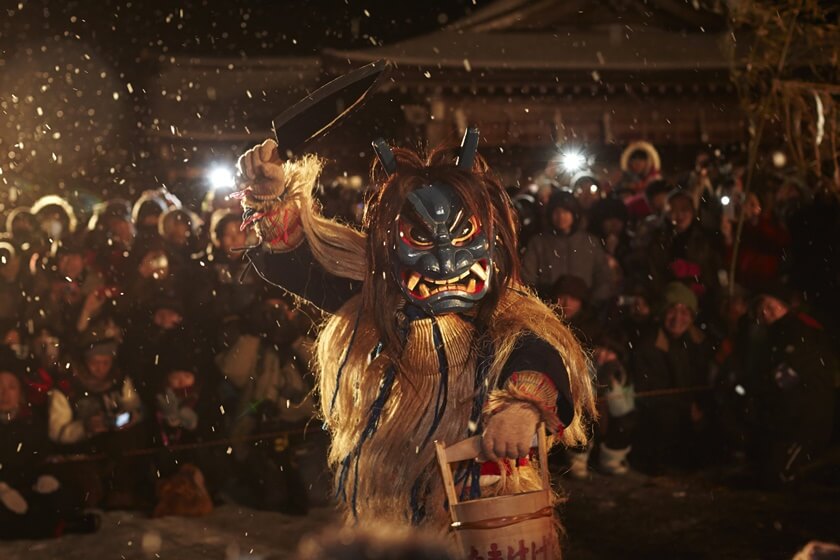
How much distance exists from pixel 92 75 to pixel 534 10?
9905 mm

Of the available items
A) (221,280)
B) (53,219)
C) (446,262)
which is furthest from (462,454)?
(53,219)

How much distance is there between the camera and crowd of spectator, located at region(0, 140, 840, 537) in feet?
20.9

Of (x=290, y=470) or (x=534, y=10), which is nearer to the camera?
(x=290, y=470)

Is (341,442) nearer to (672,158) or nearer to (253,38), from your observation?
(672,158)

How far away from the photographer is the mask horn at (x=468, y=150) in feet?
12.1

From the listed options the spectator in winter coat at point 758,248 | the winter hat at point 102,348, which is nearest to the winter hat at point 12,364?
the winter hat at point 102,348

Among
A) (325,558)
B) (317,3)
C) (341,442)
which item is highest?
(317,3)

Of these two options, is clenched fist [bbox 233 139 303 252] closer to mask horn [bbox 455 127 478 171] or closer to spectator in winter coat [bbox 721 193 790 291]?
mask horn [bbox 455 127 478 171]

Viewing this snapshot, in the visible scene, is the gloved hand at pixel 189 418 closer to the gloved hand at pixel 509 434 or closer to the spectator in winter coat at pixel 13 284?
the spectator in winter coat at pixel 13 284

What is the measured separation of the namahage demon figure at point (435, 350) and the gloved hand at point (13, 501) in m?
2.89

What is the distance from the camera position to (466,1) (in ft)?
57.0

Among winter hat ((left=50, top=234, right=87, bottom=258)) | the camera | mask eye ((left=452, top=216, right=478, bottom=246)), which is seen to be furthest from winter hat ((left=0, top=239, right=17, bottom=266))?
mask eye ((left=452, top=216, right=478, bottom=246))

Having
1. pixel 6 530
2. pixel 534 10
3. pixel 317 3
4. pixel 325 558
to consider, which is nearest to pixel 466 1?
pixel 534 10

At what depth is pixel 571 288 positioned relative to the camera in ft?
23.5
